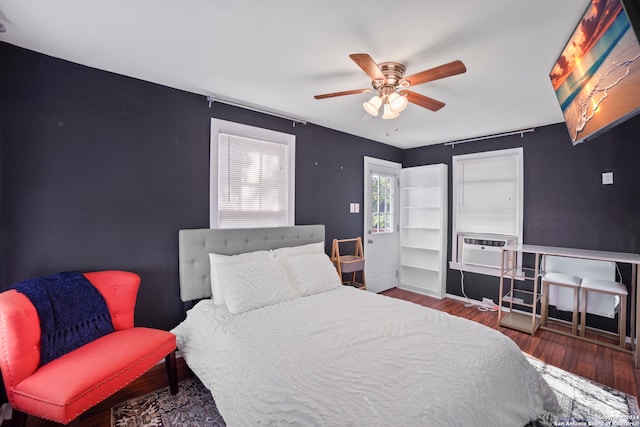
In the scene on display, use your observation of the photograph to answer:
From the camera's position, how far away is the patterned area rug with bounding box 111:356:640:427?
5.88ft

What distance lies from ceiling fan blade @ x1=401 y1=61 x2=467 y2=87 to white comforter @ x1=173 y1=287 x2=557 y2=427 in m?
1.61

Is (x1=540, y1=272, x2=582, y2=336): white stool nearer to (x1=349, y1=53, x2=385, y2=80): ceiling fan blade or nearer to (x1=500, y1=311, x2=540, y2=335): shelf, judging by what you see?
(x1=500, y1=311, x2=540, y2=335): shelf

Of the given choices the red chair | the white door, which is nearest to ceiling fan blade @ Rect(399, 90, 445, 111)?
A: the white door

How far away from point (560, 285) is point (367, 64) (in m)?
3.24

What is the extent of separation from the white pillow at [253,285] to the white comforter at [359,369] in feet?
0.29

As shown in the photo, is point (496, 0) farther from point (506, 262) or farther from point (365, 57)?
point (506, 262)

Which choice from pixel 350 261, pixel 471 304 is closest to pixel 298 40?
pixel 350 261

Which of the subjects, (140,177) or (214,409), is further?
(140,177)

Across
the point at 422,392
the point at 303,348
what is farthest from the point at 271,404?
the point at 422,392

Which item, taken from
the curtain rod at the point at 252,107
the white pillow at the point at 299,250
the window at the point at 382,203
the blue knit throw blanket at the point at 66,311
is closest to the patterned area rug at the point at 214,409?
the blue knit throw blanket at the point at 66,311

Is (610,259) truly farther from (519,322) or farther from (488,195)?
(488,195)

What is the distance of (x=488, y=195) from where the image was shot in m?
4.02

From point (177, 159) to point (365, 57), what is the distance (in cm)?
188

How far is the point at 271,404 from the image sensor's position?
1263mm
